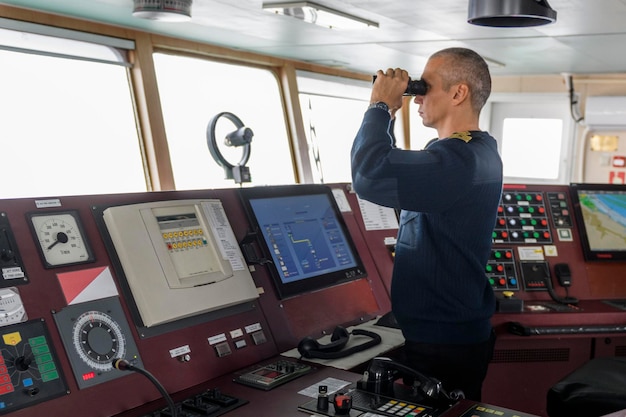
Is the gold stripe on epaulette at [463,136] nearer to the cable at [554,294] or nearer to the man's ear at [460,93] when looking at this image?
the man's ear at [460,93]

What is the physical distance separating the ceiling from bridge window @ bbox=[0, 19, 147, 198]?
0.23m

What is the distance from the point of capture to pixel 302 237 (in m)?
2.67

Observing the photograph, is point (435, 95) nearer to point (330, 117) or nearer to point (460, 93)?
point (460, 93)

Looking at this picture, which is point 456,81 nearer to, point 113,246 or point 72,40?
point 113,246

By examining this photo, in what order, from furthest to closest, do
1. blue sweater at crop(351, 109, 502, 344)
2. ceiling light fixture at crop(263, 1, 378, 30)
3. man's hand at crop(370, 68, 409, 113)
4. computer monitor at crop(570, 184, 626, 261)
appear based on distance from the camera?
ceiling light fixture at crop(263, 1, 378, 30)
computer monitor at crop(570, 184, 626, 261)
man's hand at crop(370, 68, 409, 113)
blue sweater at crop(351, 109, 502, 344)

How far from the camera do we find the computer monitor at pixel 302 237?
2506 millimetres

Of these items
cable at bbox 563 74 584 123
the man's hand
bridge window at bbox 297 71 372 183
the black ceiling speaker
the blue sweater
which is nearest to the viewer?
the blue sweater

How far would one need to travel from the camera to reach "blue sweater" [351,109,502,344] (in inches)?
78.5

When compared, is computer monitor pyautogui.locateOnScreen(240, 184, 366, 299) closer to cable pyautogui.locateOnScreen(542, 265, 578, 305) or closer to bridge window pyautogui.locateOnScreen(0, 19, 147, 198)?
cable pyautogui.locateOnScreen(542, 265, 578, 305)

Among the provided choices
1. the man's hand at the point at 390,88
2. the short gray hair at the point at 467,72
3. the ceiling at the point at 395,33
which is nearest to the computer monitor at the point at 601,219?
the ceiling at the point at 395,33

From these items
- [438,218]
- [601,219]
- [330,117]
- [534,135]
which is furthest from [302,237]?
[534,135]

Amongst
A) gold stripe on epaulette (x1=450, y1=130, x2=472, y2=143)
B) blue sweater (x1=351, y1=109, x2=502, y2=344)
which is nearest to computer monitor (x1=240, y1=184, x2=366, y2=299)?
blue sweater (x1=351, y1=109, x2=502, y2=344)

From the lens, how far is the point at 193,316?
2.09 m

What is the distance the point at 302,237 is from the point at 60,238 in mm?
1028
